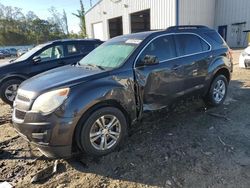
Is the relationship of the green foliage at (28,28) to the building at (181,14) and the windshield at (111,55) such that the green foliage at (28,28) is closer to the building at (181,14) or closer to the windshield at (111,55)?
the building at (181,14)

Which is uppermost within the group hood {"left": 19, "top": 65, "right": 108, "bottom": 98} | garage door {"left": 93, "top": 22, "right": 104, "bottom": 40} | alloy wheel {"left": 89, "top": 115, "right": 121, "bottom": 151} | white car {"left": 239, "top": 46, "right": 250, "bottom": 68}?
garage door {"left": 93, "top": 22, "right": 104, "bottom": 40}

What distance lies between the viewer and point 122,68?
3.82m

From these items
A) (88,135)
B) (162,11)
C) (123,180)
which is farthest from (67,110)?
(162,11)

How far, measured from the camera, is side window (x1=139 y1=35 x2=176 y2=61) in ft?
13.9

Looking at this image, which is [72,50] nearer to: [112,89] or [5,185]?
[112,89]

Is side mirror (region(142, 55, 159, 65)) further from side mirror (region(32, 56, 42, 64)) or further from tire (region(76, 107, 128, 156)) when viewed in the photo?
side mirror (region(32, 56, 42, 64))

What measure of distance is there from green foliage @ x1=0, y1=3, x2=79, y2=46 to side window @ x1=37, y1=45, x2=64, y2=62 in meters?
48.8

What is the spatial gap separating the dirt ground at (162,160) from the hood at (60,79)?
113cm

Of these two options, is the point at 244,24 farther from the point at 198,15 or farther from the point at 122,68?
the point at 122,68

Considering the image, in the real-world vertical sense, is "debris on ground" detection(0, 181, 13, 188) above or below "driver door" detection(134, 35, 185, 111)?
below

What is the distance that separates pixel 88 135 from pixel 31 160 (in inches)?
43.6

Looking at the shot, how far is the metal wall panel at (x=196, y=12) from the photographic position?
22.4 m

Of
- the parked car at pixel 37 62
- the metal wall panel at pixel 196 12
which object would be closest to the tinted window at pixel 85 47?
the parked car at pixel 37 62

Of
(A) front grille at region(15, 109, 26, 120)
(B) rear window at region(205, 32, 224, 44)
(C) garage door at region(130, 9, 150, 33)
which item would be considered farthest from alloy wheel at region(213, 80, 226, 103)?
(C) garage door at region(130, 9, 150, 33)
